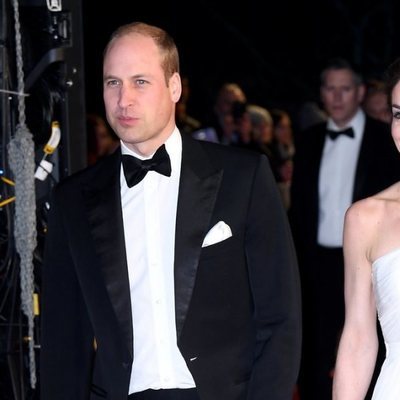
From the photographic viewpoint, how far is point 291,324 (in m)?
3.58

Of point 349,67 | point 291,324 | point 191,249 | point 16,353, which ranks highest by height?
point 349,67

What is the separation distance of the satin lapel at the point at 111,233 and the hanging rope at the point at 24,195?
0.40 meters

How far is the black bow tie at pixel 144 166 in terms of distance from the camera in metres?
3.66

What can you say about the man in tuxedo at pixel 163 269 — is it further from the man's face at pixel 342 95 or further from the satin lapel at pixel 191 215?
the man's face at pixel 342 95

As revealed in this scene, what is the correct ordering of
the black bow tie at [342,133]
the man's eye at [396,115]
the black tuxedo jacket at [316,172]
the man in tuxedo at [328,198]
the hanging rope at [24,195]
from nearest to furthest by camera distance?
1. the man's eye at [396,115]
2. the hanging rope at [24,195]
3. the black tuxedo jacket at [316,172]
4. the man in tuxedo at [328,198]
5. the black bow tie at [342,133]

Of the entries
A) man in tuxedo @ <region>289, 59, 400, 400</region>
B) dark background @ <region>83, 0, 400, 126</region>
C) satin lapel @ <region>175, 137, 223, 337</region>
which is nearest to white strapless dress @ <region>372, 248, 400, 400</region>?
satin lapel @ <region>175, 137, 223, 337</region>

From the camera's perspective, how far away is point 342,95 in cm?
696

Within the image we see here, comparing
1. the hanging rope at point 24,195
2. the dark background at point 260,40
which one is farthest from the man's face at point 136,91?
the dark background at point 260,40

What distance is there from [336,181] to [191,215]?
3.32 meters

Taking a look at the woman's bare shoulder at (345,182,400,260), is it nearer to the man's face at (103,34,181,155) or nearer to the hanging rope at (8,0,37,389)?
the man's face at (103,34,181,155)

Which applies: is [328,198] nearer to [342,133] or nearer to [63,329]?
[342,133]

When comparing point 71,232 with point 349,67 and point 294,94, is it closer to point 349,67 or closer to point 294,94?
point 349,67

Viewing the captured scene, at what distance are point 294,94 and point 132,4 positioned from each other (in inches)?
118

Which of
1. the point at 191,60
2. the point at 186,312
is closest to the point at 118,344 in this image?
the point at 186,312
